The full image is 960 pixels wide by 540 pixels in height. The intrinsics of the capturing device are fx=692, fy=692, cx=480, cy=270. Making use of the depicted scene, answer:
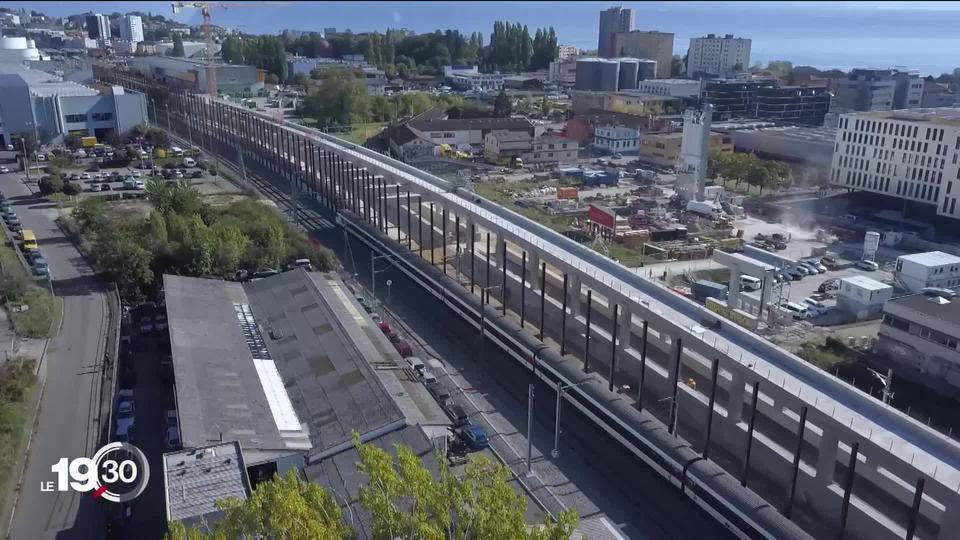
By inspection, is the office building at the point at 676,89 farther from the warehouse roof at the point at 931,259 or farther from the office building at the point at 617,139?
the warehouse roof at the point at 931,259

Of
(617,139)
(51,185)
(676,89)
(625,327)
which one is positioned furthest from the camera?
(676,89)

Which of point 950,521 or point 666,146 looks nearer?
point 950,521

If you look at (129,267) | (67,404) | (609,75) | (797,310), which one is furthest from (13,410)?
(609,75)

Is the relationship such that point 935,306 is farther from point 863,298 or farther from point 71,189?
point 71,189

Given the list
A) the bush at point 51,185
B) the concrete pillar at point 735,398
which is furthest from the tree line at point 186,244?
the concrete pillar at point 735,398

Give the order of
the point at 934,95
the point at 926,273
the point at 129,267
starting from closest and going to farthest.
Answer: the point at 129,267 < the point at 926,273 < the point at 934,95

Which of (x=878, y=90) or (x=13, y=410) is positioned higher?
(x=878, y=90)

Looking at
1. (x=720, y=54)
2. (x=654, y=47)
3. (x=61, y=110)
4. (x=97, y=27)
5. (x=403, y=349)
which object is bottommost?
(x=403, y=349)
